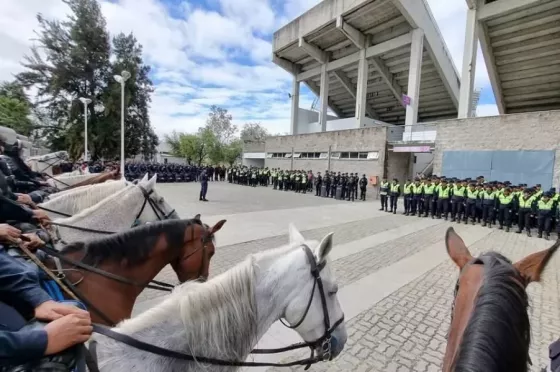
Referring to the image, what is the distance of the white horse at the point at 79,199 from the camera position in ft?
12.8

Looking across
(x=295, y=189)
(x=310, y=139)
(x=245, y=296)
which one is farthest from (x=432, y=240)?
(x=310, y=139)

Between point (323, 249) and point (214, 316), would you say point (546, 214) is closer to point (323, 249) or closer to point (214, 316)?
point (323, 249)

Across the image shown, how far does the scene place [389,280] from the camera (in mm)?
5609

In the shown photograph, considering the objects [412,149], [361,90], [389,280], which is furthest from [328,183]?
[389,280]

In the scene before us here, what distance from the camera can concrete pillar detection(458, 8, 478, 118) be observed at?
18.2 meters

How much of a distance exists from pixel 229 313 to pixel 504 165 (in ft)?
59.4

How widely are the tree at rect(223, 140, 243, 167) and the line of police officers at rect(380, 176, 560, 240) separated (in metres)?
40.7

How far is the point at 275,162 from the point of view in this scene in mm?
32781

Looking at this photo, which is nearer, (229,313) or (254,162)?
(229,313)

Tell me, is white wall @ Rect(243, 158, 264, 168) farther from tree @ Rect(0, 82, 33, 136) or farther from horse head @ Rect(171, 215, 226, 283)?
horse head @ Rect(171, 215, 226, 283)

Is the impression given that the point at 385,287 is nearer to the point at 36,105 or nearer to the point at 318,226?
the point at 318,226

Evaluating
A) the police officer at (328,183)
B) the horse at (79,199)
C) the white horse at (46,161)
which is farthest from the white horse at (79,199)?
the police officer at (328,183)

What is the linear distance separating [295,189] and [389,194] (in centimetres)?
973

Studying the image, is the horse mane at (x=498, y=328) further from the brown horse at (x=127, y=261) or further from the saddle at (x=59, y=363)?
the brown horse at (x=127, y=261)
